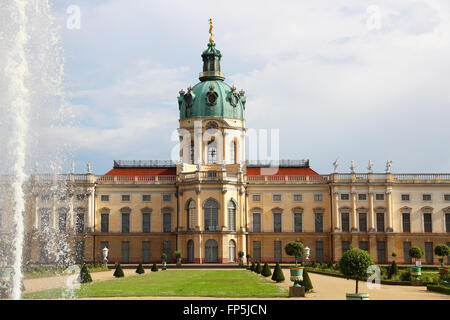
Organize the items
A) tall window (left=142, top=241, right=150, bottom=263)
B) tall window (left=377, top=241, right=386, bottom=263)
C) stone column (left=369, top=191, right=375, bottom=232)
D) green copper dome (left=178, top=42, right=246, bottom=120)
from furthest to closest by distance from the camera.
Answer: green copper dome (left=178, top=42, right=246, bottom=120)
tall window (left=142, top=241, right=150, bottom=263)
stone column (left=369, top=191, right=375, bottom=232)
tall window (left=377, top=241, right=386, bottom=263)

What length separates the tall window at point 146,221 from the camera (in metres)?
72.6

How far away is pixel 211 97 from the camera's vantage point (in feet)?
245

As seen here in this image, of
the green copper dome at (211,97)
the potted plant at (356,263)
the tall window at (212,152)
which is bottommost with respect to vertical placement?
the potted plant at (356,263)

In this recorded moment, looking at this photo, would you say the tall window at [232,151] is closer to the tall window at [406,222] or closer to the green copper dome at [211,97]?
the green copper dome at [211,97]

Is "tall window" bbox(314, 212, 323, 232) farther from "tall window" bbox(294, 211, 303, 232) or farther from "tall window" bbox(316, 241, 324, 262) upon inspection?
"tall window" bbox(294, 211, 303, 232)

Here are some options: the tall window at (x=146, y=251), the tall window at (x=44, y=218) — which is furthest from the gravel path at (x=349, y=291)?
the tall window at (x=146, y=251)

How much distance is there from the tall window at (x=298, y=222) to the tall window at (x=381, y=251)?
28.2 ft

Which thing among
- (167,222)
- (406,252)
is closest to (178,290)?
(167,222)

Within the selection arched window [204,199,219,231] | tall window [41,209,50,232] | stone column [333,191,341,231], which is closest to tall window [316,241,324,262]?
stone column [333,191,341,231]

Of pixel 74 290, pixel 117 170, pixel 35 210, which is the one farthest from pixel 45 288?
pixel 117 170

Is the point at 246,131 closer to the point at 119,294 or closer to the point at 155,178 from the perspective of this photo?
the point at 155,178

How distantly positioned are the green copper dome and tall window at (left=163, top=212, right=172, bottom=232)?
37.9ft

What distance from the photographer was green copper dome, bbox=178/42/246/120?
245ft

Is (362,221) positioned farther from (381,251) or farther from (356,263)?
(356,263)
